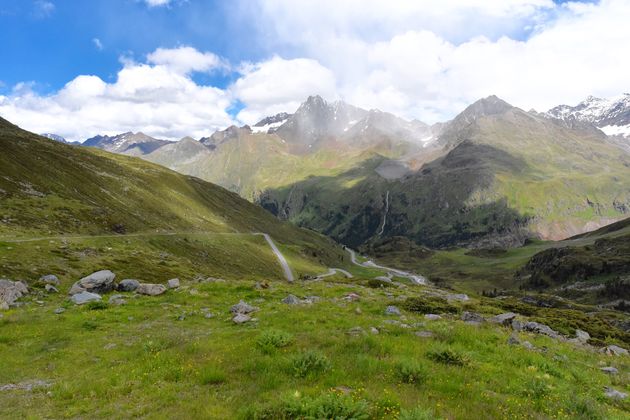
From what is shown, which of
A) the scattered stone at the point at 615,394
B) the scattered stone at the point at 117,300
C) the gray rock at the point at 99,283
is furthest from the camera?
the gray rock at the point at 99,283

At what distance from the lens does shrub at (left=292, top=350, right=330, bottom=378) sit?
13.8 m

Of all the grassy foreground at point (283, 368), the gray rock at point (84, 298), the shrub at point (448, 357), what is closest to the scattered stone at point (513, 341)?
the grassy foreground at point (283, 368)

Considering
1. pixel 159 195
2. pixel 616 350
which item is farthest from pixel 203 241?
pixel 616 350

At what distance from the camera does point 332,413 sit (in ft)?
34.1

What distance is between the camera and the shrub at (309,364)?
13.8m

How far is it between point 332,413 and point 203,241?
11401cm

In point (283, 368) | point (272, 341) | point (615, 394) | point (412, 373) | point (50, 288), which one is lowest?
point (615, 394)

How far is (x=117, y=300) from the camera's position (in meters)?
30.0

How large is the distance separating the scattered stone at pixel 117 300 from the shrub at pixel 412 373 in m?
23.2

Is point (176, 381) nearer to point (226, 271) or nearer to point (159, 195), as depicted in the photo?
point (226, 271)

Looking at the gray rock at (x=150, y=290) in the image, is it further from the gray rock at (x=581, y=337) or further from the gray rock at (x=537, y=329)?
the gray rock at (x=581, y=337)

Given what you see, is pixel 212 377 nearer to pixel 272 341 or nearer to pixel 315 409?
pixel 272 341

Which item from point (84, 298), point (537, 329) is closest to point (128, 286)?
point (84, 298)

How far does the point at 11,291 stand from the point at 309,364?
29.2 meters
